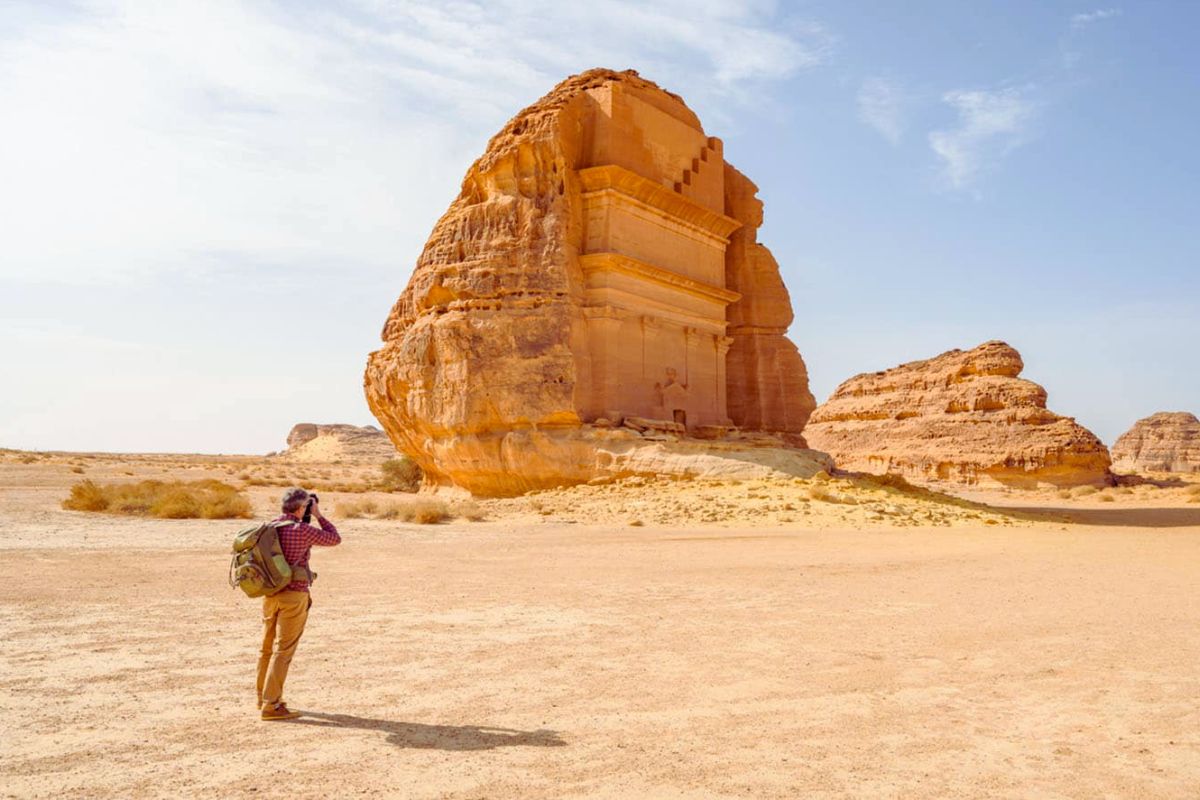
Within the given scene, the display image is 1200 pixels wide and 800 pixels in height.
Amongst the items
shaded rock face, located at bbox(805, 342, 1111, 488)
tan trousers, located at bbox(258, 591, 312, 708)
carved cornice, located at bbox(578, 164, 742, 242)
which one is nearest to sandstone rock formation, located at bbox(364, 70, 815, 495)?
carved cornice, located at bbox(578, 164, 742, 242)

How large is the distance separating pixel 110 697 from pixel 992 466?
3626 centimetres

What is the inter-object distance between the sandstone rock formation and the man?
14.5 meters

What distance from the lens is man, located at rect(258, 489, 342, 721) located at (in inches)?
183

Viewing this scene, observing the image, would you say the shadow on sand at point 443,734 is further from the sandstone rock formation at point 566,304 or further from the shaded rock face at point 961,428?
the shaded rock face at point 961,428

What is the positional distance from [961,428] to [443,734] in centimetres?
3750

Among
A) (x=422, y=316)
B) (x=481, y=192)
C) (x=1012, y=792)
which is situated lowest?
(x=1012, y=792)

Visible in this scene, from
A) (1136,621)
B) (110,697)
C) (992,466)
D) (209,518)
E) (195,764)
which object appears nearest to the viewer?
(195,764)

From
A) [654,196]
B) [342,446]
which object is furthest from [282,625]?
[342,446]

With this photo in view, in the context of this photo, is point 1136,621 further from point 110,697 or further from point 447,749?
point 110,697

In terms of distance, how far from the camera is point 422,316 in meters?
22.7

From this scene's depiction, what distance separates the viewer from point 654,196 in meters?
22.3

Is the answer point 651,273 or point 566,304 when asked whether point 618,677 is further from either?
point 651,273

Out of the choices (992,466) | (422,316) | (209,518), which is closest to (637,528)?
(209,518)

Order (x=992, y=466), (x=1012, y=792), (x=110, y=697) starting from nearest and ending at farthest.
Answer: (x=1012, y=792) < (x=110, y=697) < (x=992, y=466)
